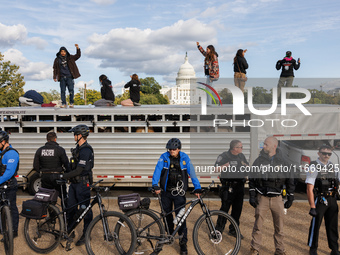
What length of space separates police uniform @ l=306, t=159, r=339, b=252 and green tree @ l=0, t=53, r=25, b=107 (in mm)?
34718

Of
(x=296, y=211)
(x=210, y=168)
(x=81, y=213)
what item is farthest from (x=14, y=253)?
(x=296, y=211)

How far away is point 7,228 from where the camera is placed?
4566 mm

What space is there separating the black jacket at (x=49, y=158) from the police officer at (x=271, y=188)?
3.45 metres

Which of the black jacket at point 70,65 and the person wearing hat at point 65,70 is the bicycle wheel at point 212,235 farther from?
the black jacket at point 70,65

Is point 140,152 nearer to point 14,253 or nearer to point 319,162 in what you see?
point 14,253

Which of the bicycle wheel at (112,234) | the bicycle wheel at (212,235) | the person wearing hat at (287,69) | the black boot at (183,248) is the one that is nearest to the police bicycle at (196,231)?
the bicycle wheel at (212,235)

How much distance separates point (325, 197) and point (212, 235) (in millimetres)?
1886

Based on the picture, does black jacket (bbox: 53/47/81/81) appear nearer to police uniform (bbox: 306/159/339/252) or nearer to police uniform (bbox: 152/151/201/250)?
police uniform (bbox: 152/151/201/250)

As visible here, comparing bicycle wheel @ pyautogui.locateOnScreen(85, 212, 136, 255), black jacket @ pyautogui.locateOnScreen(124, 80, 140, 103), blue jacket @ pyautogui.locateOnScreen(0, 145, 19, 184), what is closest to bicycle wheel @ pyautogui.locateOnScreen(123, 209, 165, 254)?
bicycle wheel @ pyautogui.locateOnScreen(85, 212, 136, 255)

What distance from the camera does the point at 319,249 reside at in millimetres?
5020

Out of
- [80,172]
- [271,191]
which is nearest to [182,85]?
[80,172]

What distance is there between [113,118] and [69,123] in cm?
119

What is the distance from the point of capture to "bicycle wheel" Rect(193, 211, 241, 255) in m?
4.39

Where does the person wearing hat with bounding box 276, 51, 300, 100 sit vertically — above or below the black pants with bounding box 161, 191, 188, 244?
above
